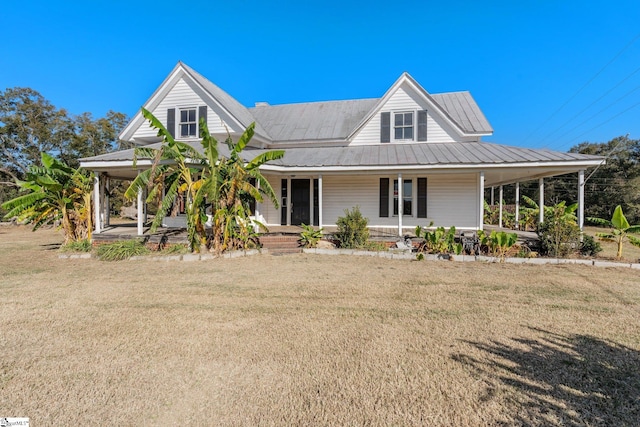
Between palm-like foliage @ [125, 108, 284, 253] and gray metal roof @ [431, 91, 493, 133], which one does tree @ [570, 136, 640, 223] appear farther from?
palm-like foliage @ [125, 108, 284, 253]

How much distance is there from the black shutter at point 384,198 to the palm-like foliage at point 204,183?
19.5ft

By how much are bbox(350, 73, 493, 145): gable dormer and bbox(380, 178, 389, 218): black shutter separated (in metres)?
2.19

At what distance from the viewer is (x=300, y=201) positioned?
15.2 m

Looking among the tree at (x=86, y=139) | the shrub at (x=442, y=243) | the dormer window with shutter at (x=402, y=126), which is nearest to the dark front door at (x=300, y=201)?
the dormer window with shutter at (x=402, y=126)

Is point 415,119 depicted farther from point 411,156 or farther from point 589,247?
point 589,247

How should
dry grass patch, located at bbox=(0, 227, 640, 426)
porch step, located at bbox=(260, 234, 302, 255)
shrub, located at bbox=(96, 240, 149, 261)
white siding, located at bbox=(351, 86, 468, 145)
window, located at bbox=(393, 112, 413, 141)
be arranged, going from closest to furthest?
dry grass patch, located at bbox=(0, 227, 640, 426) → shrub, located at bbox=(96, 240, 149, 261) → porch step, located at bbox=(260, 234, 302, 255) → white siding, located at bbox=(351, 86, 468, 145) → window, located at bbox=(393, 112, 413, 141)

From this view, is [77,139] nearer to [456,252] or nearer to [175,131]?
[175,131]

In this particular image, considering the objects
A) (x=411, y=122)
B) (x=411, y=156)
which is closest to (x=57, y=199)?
(x=411, y=156)

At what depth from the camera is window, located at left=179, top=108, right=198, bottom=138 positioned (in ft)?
49.8

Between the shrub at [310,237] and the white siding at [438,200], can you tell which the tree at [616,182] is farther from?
the shrub at [310,237]

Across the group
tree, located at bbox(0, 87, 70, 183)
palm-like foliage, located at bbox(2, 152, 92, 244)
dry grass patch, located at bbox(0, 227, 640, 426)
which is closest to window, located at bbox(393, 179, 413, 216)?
dry grass patch, located at bbox(0, 227, 640, 426)

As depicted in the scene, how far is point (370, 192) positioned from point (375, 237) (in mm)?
3488

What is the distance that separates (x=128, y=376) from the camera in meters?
3.21

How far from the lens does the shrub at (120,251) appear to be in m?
9.93
